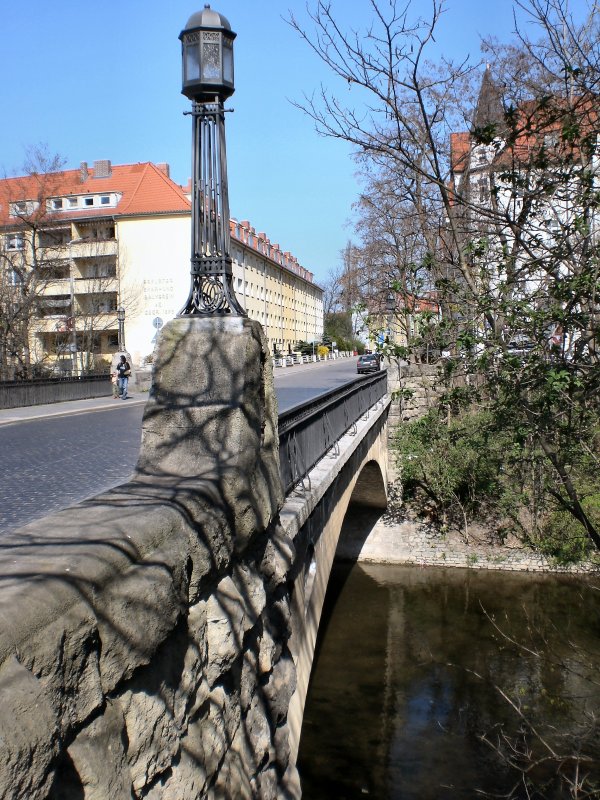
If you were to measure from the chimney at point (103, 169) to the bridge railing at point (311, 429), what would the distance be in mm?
41285

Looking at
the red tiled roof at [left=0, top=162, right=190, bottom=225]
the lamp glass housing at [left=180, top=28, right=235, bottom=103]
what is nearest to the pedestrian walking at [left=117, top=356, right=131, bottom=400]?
the lamp glass housing at [left=180, top=28, right=235, bottom=103]

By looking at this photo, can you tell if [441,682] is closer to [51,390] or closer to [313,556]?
[313,556]

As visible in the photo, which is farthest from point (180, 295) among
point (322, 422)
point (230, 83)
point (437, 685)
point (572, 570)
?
point (230, 83)

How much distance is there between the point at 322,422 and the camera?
828 cm

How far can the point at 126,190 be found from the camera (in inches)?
1833

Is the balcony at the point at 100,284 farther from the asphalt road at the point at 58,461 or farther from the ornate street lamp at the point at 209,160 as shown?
the ornate street lamp at the point at 209,160

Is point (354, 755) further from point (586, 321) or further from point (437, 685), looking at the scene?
point (586, 321)

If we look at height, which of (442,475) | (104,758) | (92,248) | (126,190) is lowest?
(442,475)

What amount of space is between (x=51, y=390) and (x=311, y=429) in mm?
14552

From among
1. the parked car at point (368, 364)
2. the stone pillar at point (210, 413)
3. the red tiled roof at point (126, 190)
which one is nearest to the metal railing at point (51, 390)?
the stone pillar at point (210, 413)

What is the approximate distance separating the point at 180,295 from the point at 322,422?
34.6 metres

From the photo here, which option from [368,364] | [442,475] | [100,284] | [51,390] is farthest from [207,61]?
[368,364]

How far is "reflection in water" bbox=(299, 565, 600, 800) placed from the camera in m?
10.1

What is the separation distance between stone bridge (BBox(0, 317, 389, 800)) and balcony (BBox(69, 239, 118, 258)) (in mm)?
36532
